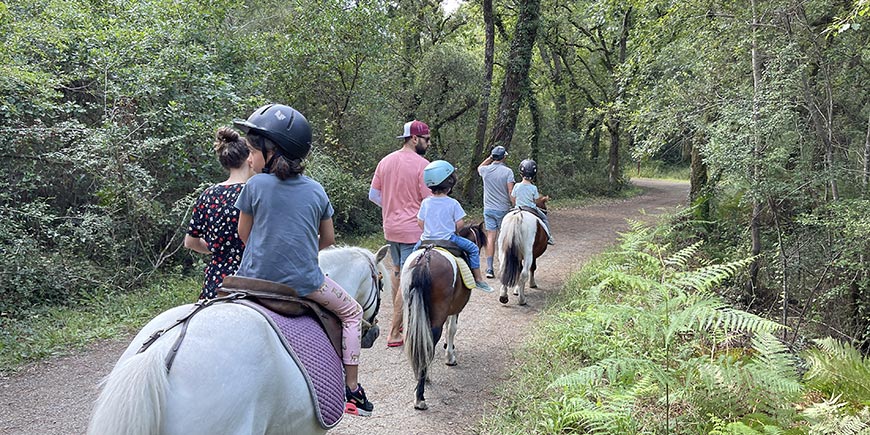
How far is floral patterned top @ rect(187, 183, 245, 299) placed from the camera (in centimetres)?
322

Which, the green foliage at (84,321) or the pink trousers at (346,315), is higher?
the pink trousers at (346,315)

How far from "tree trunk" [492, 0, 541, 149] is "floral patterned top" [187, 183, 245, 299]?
13.2 meters

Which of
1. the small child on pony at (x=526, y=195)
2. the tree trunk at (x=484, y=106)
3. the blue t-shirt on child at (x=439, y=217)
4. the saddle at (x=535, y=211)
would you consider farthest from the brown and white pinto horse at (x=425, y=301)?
the tree trunk at (x=484, y=106)

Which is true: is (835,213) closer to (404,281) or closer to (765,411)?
(765,411)

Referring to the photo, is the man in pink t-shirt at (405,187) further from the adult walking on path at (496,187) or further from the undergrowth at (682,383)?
the adult walking on path at (496,187)

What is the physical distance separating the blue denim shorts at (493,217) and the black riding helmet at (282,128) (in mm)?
6118

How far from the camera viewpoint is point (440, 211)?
199 inches

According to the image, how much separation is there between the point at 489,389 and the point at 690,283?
88.6 inches

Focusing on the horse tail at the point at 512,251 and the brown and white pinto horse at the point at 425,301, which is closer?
the brown and white pinto horse at the point at 425,301

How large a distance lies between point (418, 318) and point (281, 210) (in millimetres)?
2237

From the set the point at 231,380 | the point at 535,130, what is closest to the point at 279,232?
the point at 231,380

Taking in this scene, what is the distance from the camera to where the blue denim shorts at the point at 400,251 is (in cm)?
554

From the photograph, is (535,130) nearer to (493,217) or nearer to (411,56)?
(411,56)

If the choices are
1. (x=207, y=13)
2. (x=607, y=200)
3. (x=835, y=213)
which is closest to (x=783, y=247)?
(x=835, y=213)
